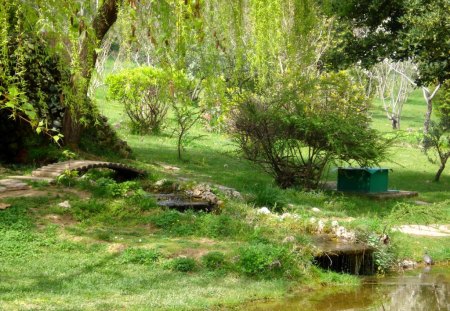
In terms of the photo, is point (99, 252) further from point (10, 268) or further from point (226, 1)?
point (226, 1)

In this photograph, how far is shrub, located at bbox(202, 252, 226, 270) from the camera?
9.17 metres

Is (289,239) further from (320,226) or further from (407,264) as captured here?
(407,264)

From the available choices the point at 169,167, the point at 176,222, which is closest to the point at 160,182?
the point at 176,222

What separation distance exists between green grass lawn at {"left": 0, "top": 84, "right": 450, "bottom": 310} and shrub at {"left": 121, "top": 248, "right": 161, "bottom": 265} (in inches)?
0.5

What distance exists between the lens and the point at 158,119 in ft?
75.9

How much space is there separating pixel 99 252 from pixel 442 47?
9.75 meters

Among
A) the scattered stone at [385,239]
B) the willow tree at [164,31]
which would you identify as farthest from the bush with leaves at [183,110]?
the scattered stone at [385,239]

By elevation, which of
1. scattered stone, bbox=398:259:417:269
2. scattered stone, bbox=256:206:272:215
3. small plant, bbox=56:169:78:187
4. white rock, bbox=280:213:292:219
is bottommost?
scattered stone, bbox=398:259:417:269

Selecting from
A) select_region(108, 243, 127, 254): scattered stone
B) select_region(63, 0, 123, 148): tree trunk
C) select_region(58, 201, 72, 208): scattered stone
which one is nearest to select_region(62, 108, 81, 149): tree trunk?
select_region(63, 0, 123, 148): tree trunk

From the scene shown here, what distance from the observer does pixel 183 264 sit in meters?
9.05

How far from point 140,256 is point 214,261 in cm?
92

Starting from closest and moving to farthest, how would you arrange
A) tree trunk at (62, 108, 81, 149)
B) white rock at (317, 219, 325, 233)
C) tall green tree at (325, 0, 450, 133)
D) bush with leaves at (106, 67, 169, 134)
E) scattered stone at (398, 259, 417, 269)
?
scattered stone at (398, 259, 417, 269)
white rock at (317, 219, 325, 233)
tree trunk at (62, 108, 81, 149)
tall green tree at (325, 0, 450, 133)
bush with leaves at (106, 67, 169, 134)

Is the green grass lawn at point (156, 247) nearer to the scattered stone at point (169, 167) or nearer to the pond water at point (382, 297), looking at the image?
the pond water at point (382, 297)

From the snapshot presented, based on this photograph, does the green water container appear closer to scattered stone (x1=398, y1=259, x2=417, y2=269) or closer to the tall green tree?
the tall green tree
